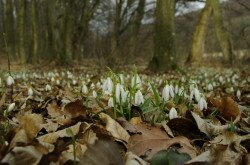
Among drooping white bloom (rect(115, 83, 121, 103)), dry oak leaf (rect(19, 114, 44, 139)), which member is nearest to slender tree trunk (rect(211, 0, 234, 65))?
drooping white bloom (rect(115, 83, 121, 103))

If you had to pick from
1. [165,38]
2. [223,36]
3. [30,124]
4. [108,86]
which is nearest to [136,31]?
[223,36]

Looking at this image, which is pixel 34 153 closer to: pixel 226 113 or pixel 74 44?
pixel 226 113

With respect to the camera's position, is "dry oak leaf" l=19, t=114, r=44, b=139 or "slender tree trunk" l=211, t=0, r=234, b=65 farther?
"slender tree trunk" l=211, t=0, r=234, b=65

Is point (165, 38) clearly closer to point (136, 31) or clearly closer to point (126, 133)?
point (126, 133)

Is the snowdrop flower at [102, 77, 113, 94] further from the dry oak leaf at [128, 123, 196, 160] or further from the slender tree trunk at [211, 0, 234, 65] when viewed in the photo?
the slender tree trunk at [211, 0, 234, 65]

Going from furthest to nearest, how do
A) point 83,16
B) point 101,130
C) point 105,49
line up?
1. point 83,16
2. point 105,49
3. point 101,130

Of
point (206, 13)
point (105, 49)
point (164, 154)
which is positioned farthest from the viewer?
point (206, 13)

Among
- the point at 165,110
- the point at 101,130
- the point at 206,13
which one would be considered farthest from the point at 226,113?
the point at 206,13
